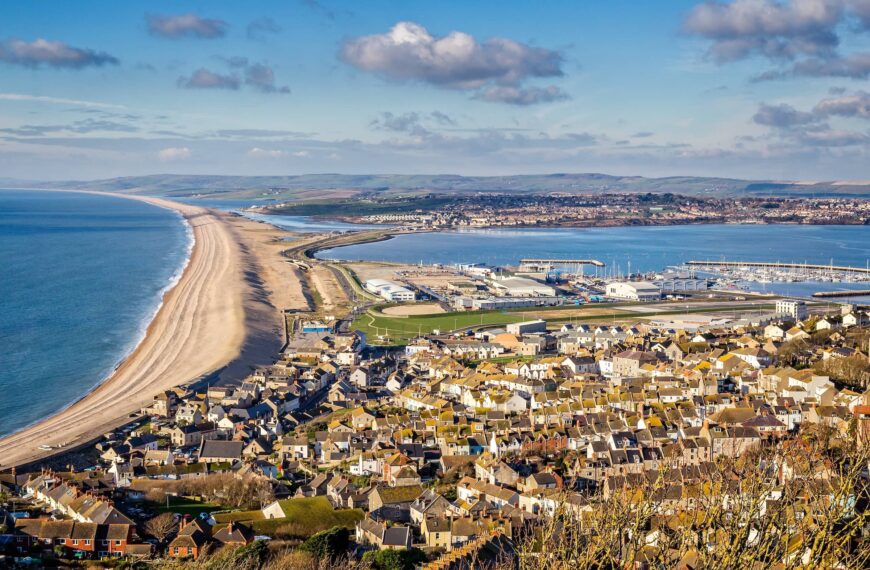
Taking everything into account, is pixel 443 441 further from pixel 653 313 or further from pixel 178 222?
pixel 178 222

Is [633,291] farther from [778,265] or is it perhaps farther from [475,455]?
[475,455]

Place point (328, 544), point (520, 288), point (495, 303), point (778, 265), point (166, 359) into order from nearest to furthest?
point (328, 544)
point (166, 359)
point (495, 303)
point (520, 288)
point (778, 265)

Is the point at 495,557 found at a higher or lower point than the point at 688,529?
lower

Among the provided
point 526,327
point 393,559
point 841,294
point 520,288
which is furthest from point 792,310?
point 393,559

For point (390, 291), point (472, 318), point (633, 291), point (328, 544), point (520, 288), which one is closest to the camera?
point (328, 544)

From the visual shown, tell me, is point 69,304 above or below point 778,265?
below

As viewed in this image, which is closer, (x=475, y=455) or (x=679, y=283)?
(x=475, y=455)

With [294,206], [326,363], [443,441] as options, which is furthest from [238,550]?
[294,206]

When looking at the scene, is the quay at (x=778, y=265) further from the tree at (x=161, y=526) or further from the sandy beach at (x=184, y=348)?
the tree at (x=161, y=526)

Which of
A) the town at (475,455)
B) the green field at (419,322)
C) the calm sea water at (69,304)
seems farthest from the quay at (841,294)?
the calm sea water at (69,304)
